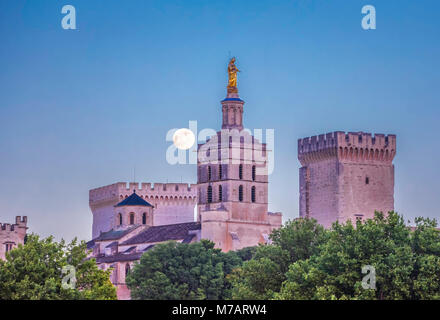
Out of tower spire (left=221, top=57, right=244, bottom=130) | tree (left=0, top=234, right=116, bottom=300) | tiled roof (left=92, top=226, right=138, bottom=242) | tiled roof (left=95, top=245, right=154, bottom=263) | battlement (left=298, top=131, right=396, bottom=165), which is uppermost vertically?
tower spire (left=221, top=57, right=244, bottom=130)

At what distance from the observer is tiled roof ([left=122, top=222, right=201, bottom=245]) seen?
109725 millimetres

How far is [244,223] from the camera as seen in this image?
364 ft

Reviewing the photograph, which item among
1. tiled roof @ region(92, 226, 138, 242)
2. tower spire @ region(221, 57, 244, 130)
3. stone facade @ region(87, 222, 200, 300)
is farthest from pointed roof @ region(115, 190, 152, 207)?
tower spire @ region(221, 57, 244, 130)

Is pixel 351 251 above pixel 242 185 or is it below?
below

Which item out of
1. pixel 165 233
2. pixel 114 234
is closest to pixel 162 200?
pixel 114 234

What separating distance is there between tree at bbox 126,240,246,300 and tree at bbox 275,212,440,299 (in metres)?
27.4

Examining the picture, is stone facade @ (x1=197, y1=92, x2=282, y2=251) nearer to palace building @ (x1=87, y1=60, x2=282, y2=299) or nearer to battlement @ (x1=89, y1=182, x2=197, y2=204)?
palace building @ (x1=87, y1=60, x2=282, y2=299)

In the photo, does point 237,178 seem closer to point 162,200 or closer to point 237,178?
point 237,178

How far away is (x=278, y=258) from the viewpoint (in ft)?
198

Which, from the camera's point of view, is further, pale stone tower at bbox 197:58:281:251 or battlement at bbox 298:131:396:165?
pale stone tower at bbox 197:58:281:251
